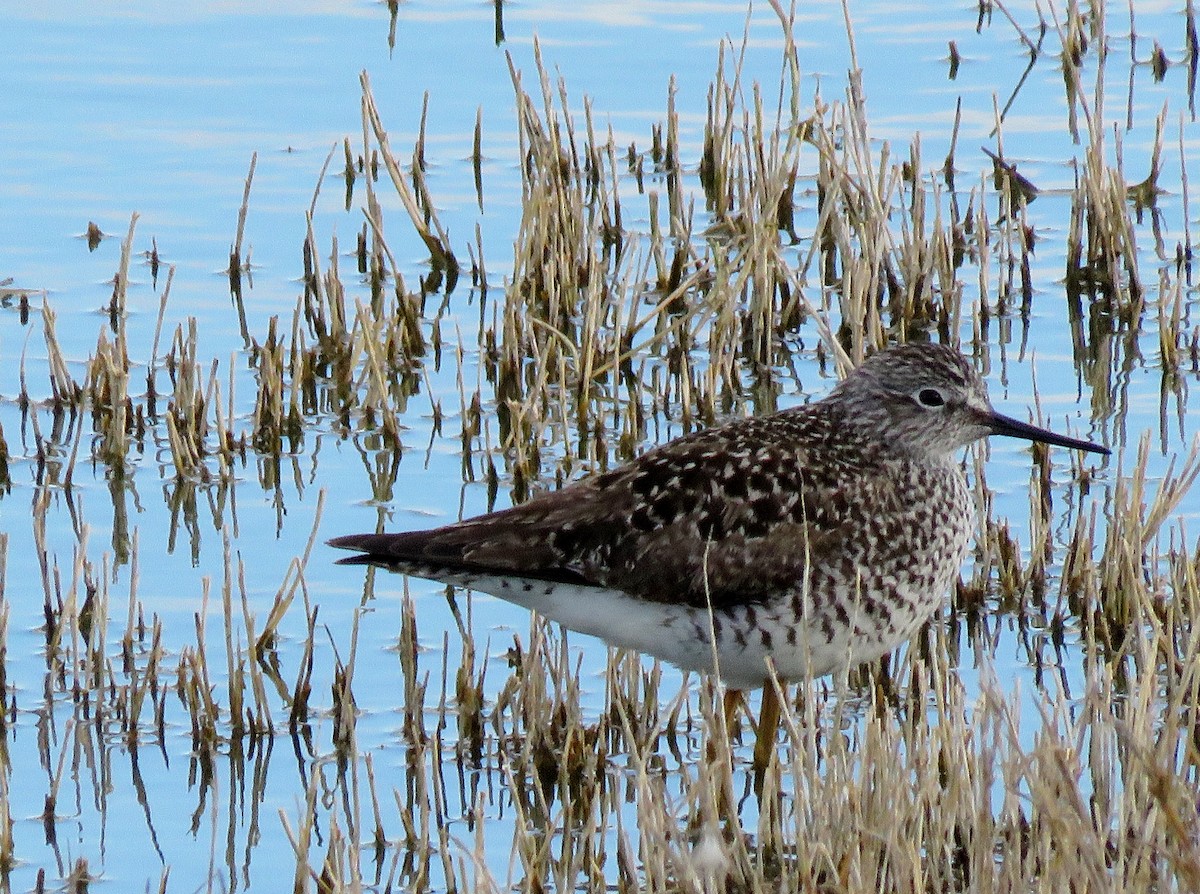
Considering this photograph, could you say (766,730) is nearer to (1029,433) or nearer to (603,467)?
(1029,433)

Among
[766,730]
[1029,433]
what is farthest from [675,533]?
[1029,433]

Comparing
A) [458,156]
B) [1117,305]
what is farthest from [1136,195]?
[458,156]

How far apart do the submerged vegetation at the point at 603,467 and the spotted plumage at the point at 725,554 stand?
21 centimetres

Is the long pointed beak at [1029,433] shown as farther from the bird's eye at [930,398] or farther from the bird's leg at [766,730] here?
the bird's leg at [766,730]

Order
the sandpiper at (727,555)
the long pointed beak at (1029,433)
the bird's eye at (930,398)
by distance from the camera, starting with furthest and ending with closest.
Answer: the long pointed beak at (1029,433)
the bird's eye at (930,398)
the sandpiper at (727,555)

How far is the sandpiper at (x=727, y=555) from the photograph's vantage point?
23.8 ft

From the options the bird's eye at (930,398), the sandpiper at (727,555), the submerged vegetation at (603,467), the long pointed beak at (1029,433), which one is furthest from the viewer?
the long pointed beak at (1029,433)

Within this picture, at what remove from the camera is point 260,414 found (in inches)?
380

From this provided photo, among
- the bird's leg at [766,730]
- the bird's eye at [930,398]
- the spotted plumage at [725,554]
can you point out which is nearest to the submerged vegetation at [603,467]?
the bird's leg at [766,730]

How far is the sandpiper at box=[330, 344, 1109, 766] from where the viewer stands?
7246 mm

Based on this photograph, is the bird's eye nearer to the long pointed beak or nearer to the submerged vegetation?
the long pointed beak

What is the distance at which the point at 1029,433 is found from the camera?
8.02 metres

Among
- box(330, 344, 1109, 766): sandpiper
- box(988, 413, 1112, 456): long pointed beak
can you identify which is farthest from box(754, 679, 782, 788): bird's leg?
box(988, 413, 1112, 456): long pointed beak

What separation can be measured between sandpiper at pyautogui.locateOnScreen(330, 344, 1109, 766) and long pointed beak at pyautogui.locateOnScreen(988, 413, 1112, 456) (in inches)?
19.2
